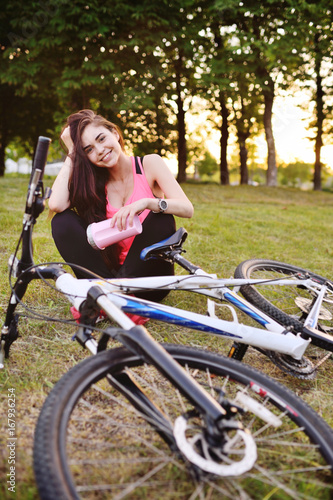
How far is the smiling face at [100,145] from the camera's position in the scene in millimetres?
2502

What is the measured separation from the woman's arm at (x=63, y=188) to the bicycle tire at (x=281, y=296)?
1275 mm

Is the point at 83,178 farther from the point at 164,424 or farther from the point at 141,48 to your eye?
the point at 141,48

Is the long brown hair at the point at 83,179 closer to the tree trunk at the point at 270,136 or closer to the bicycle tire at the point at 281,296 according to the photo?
the bicycle tire at the point at 281,296

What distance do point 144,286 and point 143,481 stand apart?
87 cm

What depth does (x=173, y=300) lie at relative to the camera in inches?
120

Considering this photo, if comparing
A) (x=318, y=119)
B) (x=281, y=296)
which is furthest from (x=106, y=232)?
(x=318, y=119)

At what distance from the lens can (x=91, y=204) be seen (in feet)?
8.50

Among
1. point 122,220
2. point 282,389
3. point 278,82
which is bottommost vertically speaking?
point 282,389

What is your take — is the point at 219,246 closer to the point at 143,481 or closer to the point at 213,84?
the point at 143,481

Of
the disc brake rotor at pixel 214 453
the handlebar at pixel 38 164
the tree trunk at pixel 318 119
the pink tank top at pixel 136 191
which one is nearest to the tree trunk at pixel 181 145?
the tree trunk at pixel 318 119

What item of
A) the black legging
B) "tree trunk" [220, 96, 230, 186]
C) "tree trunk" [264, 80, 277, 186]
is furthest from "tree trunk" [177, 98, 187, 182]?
the black legging

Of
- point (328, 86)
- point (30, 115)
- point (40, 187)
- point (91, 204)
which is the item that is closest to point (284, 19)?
point (328, 86)

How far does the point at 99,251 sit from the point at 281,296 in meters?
1.60

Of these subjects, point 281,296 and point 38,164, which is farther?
point 281,296
